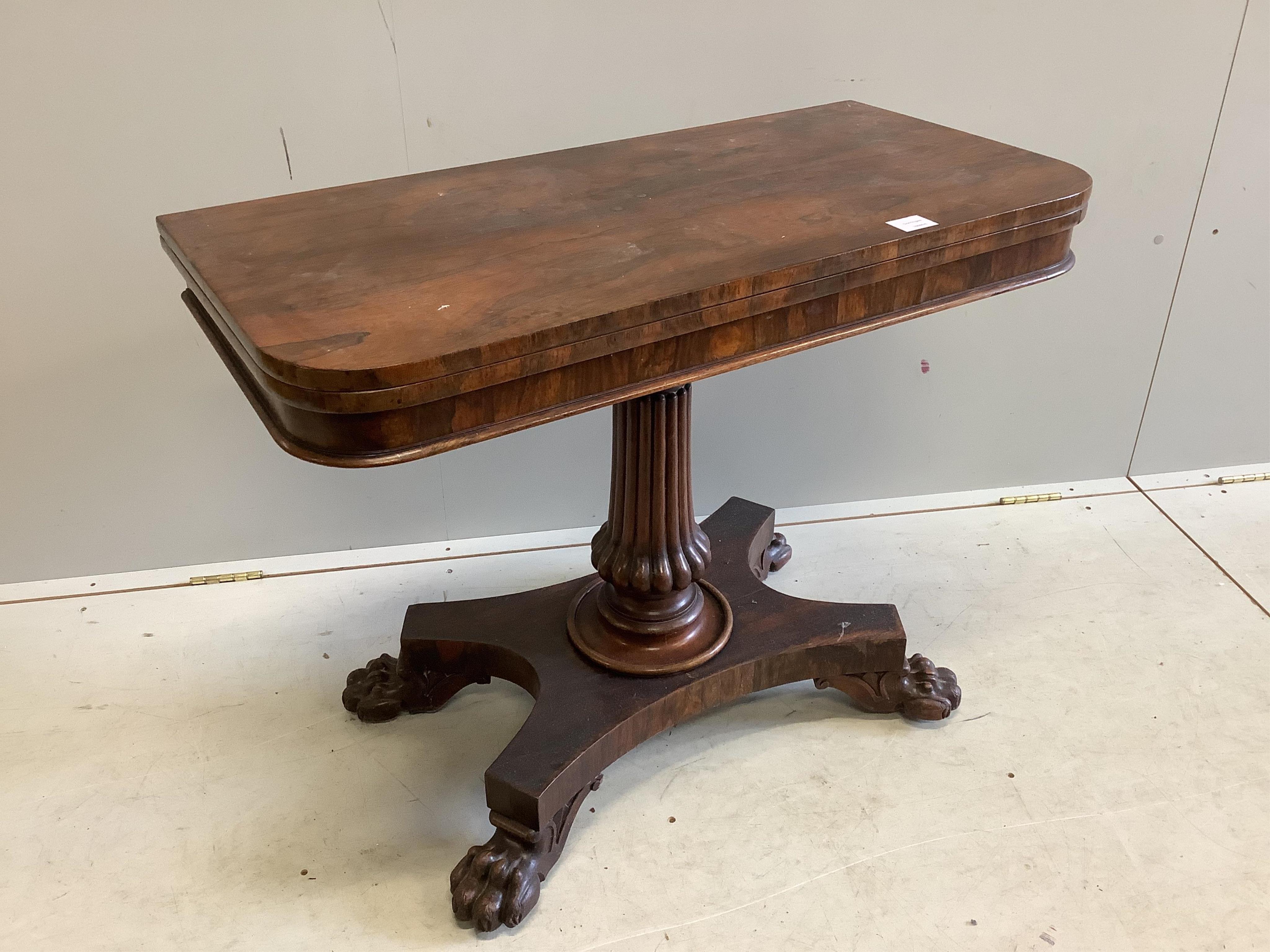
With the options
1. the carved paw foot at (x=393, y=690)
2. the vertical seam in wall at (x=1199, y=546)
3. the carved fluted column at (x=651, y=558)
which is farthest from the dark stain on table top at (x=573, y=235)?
the vertical seam in wall at (x=1199, y=546)

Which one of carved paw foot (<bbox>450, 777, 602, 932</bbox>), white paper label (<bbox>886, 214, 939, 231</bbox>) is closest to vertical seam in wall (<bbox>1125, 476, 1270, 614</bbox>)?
white paper label (<bbox>886, 214, 939, 231</bbox>)

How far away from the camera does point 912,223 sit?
1.30 meters

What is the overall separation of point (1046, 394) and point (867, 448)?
0.40 metres

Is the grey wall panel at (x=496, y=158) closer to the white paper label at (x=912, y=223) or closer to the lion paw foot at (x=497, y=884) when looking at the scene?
the white paper label at (x=912, y=223)

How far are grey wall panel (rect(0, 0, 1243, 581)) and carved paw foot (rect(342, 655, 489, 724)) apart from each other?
0.48 m

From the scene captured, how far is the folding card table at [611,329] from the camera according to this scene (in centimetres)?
→ 110

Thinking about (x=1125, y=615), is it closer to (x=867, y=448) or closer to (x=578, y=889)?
(x=867, y=448)

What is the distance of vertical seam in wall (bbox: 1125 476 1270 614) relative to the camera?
2084 millimetres

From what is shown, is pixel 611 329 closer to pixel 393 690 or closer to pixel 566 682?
pixel 566 682

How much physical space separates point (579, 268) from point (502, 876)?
31.7 inches

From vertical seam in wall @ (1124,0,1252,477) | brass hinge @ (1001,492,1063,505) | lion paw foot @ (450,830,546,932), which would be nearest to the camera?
lion paw foot @ (450,830,546,932)

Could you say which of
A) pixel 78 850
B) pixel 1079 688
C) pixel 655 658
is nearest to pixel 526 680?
pixel 655 658

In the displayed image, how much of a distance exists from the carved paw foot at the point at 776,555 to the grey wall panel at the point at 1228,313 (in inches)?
35.3

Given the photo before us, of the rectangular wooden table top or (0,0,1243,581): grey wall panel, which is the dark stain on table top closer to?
the rectangular wooden table top
